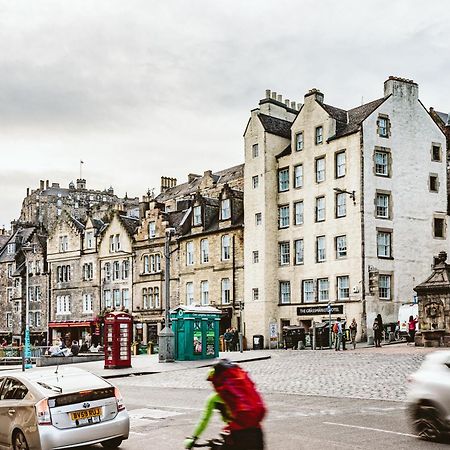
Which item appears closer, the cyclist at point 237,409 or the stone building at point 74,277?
the cyclist at point 237,409

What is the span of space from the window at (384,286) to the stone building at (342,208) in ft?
0.28

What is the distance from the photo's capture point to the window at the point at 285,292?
172ft

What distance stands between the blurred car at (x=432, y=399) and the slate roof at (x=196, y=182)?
5555 cm

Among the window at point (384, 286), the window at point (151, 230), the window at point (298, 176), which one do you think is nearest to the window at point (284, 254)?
the window at point (298, 176)

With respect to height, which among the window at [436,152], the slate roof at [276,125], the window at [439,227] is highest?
the slate roof at [276,125]

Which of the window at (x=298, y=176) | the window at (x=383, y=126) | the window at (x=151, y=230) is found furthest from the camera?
the window at (x=151, y=230)

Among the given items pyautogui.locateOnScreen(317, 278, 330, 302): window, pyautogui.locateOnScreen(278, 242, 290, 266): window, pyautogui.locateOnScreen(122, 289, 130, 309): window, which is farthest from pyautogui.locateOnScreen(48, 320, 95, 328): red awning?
pyautogui.locateOnScreen(317, 278, 330, 302): window

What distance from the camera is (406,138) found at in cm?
5041

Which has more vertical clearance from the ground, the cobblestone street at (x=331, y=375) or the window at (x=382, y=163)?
the window at (x=382, y=163)

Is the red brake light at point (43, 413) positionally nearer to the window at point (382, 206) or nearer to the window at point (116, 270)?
the window at point (382, 206)

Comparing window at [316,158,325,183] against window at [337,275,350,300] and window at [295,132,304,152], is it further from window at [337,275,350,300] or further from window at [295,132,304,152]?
window at [337,275,350,300]

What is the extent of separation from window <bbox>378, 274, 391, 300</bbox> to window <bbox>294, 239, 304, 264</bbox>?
621cm

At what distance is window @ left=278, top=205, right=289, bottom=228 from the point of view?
2100 inches

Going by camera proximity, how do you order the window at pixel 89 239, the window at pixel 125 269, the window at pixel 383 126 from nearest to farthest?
the window at pixel 383 126 < the window at pixel 125 269 < the window at pixel 89 239
